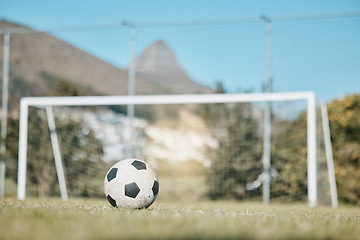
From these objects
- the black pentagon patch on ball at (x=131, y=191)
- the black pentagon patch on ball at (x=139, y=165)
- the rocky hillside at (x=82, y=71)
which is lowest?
the black pentagon patch on ball at (x=131, y=191)

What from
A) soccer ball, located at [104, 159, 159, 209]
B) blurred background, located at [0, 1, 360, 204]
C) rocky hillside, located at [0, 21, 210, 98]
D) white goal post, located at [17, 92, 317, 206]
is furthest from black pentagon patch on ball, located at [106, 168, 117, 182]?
rocky hillside, located at [0, 21, 210, 98]

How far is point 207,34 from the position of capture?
39.3 ft

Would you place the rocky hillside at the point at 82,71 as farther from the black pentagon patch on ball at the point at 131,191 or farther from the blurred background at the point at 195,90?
the black pentagon patch on ball at the point at 131,191

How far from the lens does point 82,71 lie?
12578 mm

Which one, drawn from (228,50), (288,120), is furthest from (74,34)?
(288,120)

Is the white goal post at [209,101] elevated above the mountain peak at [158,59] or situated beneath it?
situated beneath

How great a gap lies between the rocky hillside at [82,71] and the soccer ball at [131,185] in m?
7.21

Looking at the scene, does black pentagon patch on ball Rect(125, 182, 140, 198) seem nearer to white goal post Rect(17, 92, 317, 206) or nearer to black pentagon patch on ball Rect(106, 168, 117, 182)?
black pentagon patch on ball Rect(106, 168, 117, 182)

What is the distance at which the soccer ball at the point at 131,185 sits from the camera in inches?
183

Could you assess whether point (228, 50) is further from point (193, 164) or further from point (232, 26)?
point (193, 164)

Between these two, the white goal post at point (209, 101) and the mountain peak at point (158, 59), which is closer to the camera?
the white goal post at point (209, 101)

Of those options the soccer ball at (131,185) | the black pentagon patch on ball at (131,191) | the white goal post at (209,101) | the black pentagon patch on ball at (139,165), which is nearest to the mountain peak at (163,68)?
the white goal post at (209,101)

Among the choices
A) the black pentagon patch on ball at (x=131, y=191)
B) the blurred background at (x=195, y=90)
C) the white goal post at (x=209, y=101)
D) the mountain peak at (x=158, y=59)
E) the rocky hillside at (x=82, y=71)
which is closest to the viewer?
the black pentagon patch on ball at (x=131, y=191)

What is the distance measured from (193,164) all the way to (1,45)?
22.7 ft
